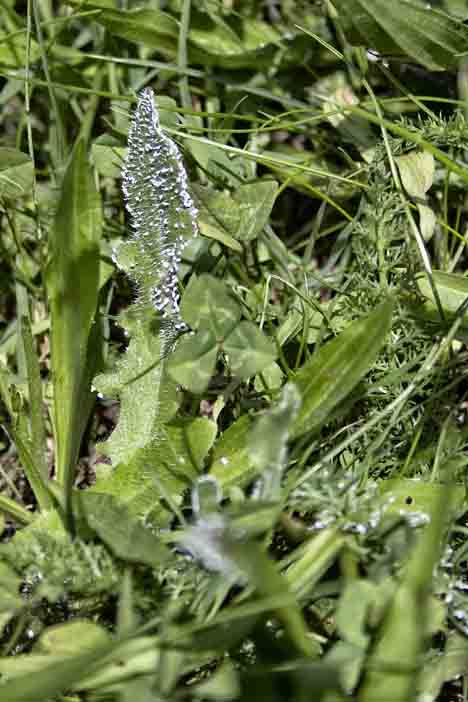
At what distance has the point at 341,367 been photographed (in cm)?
146

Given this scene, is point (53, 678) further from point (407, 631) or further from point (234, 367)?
point (234, 367)

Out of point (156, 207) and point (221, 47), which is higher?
point (221, 47)

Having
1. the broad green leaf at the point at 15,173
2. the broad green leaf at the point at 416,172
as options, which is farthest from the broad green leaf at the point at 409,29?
the broad green leaf at the point at 15,173

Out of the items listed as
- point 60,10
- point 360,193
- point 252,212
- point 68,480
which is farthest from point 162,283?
point 60,10

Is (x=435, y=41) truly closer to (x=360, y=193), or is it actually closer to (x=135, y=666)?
(x=360, y=193)

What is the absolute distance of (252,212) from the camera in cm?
182

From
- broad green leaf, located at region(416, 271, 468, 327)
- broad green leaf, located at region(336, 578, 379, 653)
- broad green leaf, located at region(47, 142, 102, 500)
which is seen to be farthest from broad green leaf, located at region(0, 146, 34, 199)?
broad green leaf, located at region(336, 578, 379, 653)

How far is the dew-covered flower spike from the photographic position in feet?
5.08

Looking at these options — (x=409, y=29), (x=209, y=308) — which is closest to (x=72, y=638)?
(x=209, y=308)

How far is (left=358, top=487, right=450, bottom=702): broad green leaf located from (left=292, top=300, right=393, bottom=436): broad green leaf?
0.36 meters

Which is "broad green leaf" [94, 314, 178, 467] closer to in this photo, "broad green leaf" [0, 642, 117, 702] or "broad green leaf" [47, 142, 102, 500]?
"broad green leaf" [47, 142, 102, 500]

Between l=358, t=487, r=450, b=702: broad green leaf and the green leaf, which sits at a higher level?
the green leaf

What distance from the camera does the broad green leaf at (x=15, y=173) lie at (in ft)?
6.22

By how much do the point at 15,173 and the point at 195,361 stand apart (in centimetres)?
70
